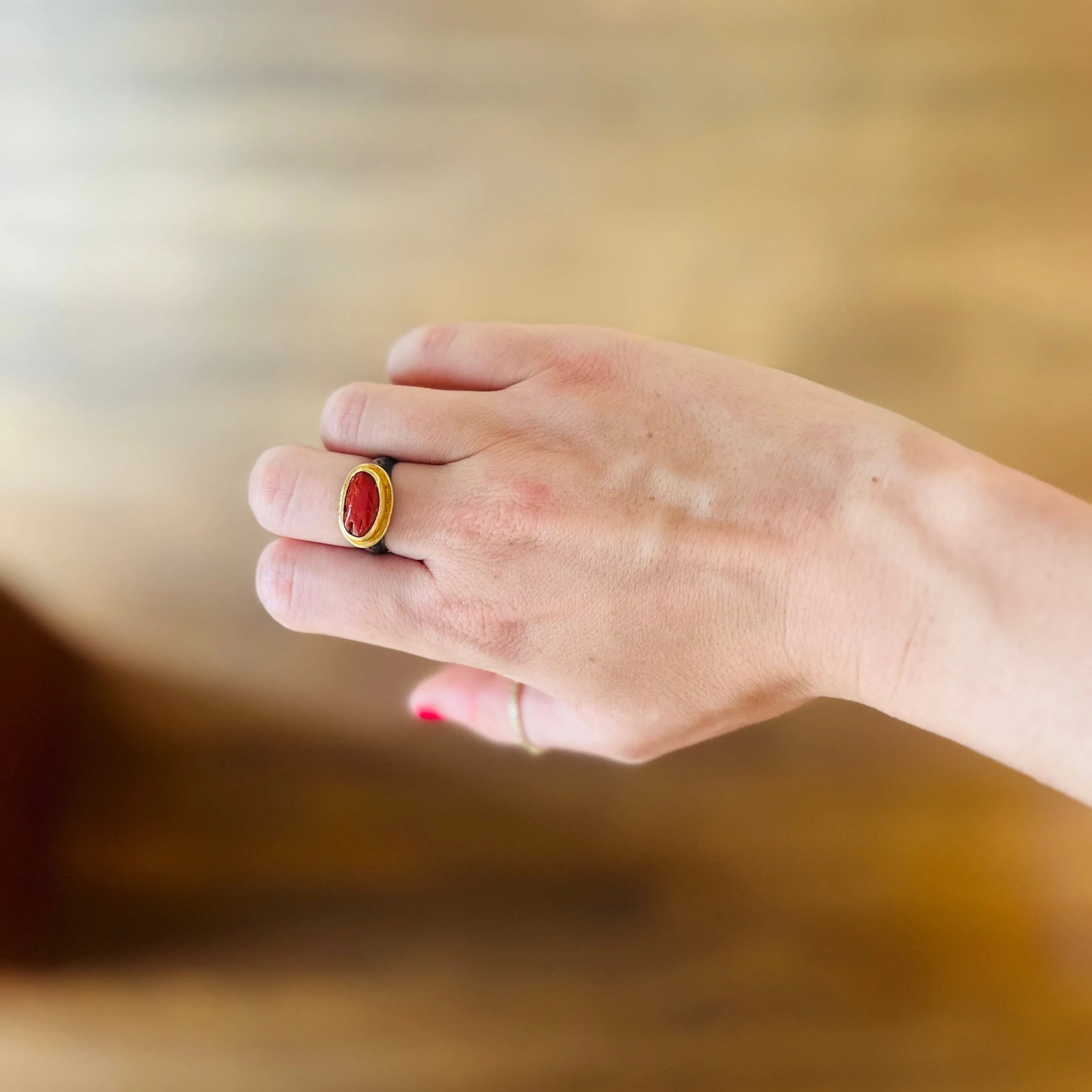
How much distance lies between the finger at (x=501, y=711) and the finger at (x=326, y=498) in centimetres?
16

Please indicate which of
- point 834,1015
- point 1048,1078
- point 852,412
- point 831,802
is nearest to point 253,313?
point 852,412

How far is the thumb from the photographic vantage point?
27.9 inches

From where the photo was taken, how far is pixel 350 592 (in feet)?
2.14

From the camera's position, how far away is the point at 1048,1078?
3.11ft

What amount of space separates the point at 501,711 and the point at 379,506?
0.23 m

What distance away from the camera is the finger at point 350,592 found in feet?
2.12

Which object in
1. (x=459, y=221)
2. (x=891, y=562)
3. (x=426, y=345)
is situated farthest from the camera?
(x=459, y=221)

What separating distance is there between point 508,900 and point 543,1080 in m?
0.20

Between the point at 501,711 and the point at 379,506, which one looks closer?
the point at 379,506

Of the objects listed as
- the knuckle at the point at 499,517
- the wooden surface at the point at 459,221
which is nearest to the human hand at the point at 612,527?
the knuckle at the point at 499,517

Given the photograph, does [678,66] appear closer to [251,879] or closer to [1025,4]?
[1025,4]

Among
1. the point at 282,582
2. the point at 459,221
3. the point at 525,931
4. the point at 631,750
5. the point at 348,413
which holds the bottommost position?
the point at 525,931

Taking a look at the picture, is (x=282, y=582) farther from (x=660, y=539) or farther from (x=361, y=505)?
(x=660, y=539)

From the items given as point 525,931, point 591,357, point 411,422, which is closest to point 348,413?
point 411,422
